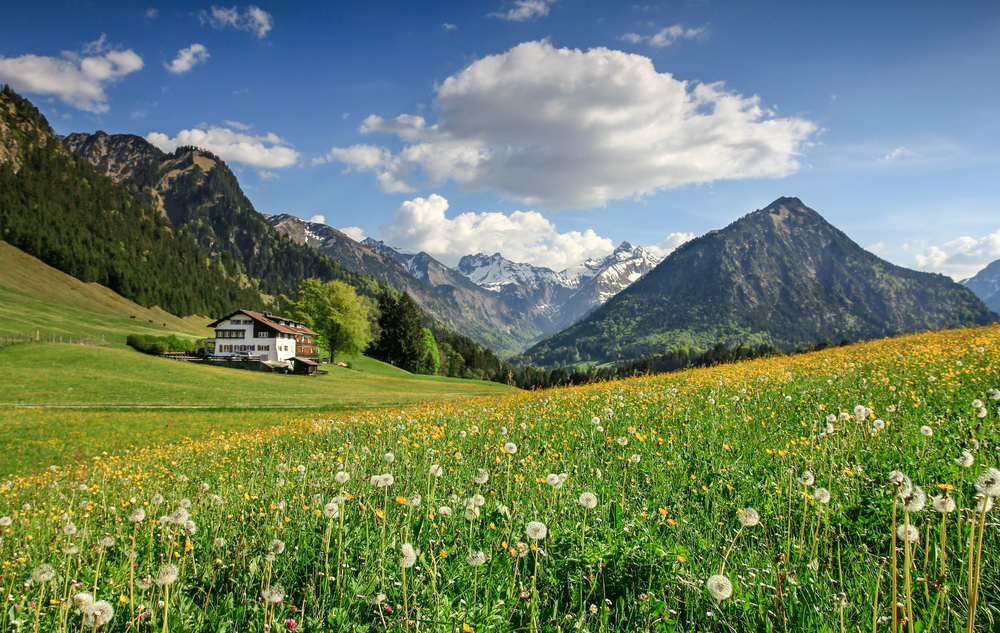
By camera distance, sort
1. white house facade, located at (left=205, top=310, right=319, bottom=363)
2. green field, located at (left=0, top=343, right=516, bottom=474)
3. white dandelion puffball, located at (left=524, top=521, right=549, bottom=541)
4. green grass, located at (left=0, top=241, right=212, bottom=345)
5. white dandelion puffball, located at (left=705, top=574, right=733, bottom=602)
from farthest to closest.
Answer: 1. white house facade, located at (left=205, top=310, right=319, bottom=363)
2. green grass, located at (left=0, top=241, right=212, bottom=345)
3. green field, located at (left=0, top=343, right=516, bottom=474)
4. white dandelion puffball, located at (left=524, top=521, right=549, bottom=541)
5. white dandelion puffball, located at (left=705, top=574, right=733, bottom=602)

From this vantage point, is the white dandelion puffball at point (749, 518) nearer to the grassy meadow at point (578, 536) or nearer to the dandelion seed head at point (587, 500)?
the grassy meadow at point (578, 536)

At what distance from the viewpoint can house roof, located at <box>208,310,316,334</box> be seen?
75.7 meters

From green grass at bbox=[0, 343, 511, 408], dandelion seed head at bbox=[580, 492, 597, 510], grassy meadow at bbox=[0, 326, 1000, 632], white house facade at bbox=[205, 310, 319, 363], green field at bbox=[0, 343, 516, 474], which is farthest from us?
white house facade at bbox=[205, 310, 319, 363]

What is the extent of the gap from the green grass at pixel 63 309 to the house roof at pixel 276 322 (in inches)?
671

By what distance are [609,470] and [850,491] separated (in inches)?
103

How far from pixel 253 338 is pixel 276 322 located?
14.9 ft

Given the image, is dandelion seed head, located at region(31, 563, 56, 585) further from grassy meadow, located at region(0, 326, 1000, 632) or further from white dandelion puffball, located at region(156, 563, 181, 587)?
white dandelion puffball, located at region(156, 563, 181, 587)

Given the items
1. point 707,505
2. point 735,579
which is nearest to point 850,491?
point 707,505

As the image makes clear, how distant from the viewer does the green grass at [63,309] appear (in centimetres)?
7019

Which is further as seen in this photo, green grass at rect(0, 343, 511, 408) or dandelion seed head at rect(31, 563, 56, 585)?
green grass at rect(0, 343, 511, 408)

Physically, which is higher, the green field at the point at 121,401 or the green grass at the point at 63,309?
the green grass at the point at 63,309

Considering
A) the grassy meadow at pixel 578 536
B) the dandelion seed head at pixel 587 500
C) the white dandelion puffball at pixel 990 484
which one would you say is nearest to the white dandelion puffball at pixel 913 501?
the grassy meadow at pixel 578 536

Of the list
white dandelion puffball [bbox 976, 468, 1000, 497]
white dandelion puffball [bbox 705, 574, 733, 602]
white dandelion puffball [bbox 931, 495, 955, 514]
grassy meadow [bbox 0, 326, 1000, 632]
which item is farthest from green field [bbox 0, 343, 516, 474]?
white dandelion puffball [bbox 976, 468, 1000, 497]

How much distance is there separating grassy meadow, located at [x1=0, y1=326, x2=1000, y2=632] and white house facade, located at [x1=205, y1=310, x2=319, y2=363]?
243ft
